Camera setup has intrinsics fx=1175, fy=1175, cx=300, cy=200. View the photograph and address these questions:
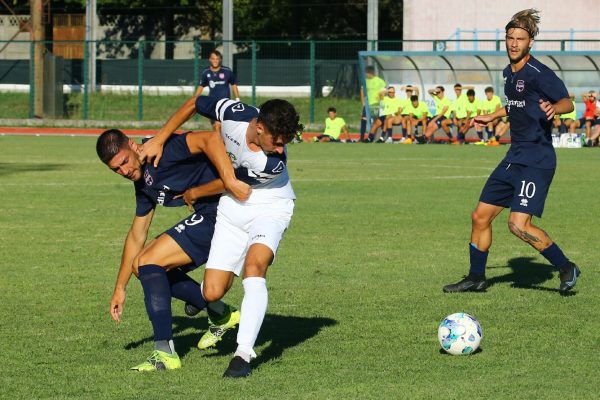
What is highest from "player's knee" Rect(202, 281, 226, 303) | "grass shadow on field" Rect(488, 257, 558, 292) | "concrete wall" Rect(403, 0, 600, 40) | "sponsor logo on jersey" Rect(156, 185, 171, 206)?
"concrete wall" Rect(403, 0, 600, 40)

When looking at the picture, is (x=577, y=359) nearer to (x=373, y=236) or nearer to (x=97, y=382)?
(x=97, y=382)

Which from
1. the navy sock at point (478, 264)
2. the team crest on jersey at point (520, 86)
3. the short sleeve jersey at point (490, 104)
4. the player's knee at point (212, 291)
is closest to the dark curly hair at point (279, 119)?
the player's knee at point (212, 291)

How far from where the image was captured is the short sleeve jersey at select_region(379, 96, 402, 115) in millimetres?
32719

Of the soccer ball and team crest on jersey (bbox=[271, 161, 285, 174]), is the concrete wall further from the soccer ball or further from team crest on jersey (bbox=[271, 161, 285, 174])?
team crest on jersey (bbox=[271, 161, 285, 174])

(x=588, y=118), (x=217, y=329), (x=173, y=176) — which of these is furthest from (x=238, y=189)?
(x=588, y=118)

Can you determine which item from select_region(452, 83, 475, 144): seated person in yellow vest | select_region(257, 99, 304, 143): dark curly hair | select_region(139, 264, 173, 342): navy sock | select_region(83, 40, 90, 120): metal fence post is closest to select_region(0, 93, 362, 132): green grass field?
select_region(83, 40, 90, 120): metal fence post

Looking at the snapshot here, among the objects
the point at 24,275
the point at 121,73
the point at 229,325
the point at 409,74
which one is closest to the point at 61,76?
the point at 121,73

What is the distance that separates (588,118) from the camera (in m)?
31.2

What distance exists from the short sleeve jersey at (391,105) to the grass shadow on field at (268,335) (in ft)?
80.7

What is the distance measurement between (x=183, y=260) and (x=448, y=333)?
1672 mm

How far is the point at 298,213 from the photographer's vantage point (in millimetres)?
15102

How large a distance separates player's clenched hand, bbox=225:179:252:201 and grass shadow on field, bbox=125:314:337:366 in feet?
3.30

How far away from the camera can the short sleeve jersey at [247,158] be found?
22.1 ft

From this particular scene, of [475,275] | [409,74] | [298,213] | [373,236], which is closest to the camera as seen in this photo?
[475,275]
